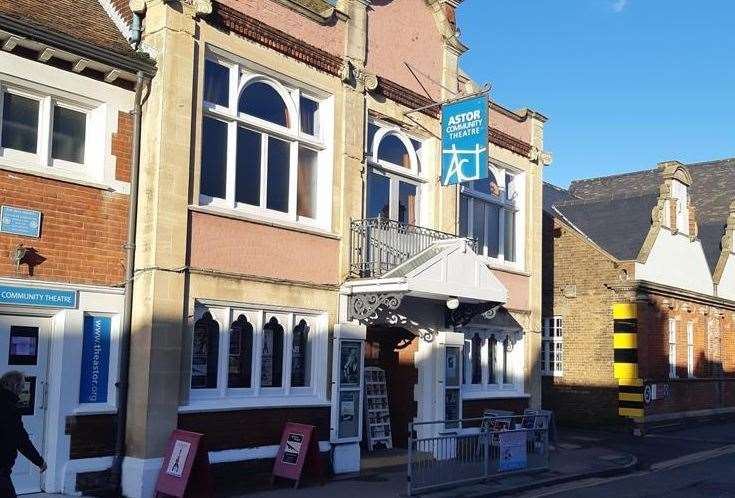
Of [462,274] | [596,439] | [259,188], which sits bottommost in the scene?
[596,439]

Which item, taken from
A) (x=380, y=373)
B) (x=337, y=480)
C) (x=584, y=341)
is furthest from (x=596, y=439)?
(x=337, y=480)

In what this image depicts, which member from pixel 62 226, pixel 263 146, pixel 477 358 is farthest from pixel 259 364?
pixel 477 358

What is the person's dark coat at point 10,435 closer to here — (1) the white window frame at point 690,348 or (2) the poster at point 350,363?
Answer: (2) the poster at point 350,363

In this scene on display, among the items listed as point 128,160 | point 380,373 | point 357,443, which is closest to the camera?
point 128,160

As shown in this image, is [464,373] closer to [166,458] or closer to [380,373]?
[380,373]

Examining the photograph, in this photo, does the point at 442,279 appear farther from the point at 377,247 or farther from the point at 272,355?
the point at 272,355

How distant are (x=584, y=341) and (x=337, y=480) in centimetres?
1313

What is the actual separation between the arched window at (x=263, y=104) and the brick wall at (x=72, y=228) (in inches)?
83.4

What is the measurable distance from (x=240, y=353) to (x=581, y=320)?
1428cm

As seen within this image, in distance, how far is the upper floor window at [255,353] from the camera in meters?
12.9

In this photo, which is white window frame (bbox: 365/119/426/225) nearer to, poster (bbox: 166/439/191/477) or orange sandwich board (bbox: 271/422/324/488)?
orange sandwich board (bbox: 271/422/324/488)

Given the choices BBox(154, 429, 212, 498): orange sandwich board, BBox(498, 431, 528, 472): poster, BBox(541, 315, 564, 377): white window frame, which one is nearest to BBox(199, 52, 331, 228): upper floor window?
BBox(154, 429, 212, 498): orange sandwich board

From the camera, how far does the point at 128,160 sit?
1237cm

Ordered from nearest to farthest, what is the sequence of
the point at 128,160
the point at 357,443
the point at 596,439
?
the point at 128,160, the point at 357,443, the point at 596,439
